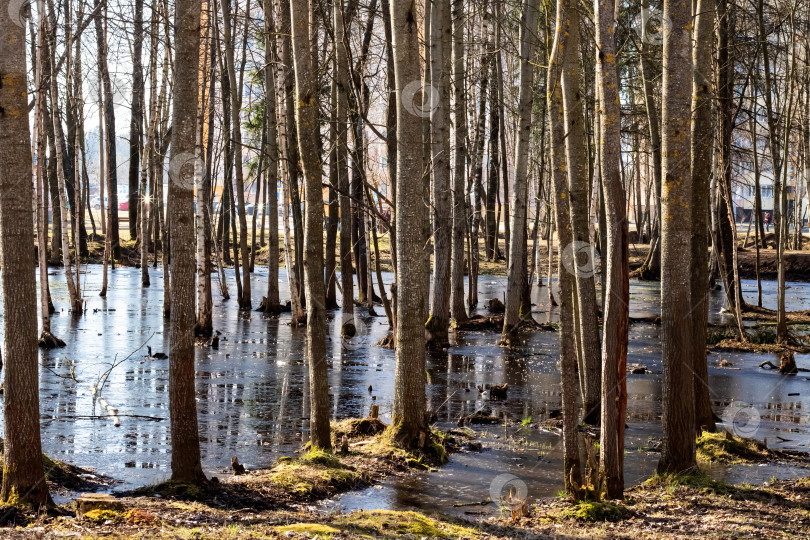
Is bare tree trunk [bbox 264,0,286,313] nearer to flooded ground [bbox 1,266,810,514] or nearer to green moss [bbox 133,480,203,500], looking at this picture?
flooded ground [bbox 1,266,810,514]

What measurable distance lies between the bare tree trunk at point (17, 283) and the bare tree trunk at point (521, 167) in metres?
11.5

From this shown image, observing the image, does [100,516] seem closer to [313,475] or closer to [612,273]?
[313,475]

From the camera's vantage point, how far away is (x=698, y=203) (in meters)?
7.83

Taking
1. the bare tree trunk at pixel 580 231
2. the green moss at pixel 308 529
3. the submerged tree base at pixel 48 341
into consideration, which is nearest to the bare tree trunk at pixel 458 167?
the bare tree trunk at pixel 580 231

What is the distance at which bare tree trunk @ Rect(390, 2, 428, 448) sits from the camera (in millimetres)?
7461

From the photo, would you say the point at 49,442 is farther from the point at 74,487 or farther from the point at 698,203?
the point at 698,203

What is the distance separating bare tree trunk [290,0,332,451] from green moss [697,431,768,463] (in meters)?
3.77

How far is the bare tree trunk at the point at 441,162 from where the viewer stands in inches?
552

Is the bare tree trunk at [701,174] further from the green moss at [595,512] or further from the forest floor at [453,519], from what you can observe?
the green moss at [595,512]

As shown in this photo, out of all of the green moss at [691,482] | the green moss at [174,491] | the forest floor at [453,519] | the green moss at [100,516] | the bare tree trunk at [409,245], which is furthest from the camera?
the bare tree trunk at [409,245]

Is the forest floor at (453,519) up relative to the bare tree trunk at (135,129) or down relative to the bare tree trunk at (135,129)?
down

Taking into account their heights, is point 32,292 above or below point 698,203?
below

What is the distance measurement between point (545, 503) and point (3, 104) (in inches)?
199

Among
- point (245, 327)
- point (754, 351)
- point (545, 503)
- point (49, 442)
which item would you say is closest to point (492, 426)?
point (545, 503)
